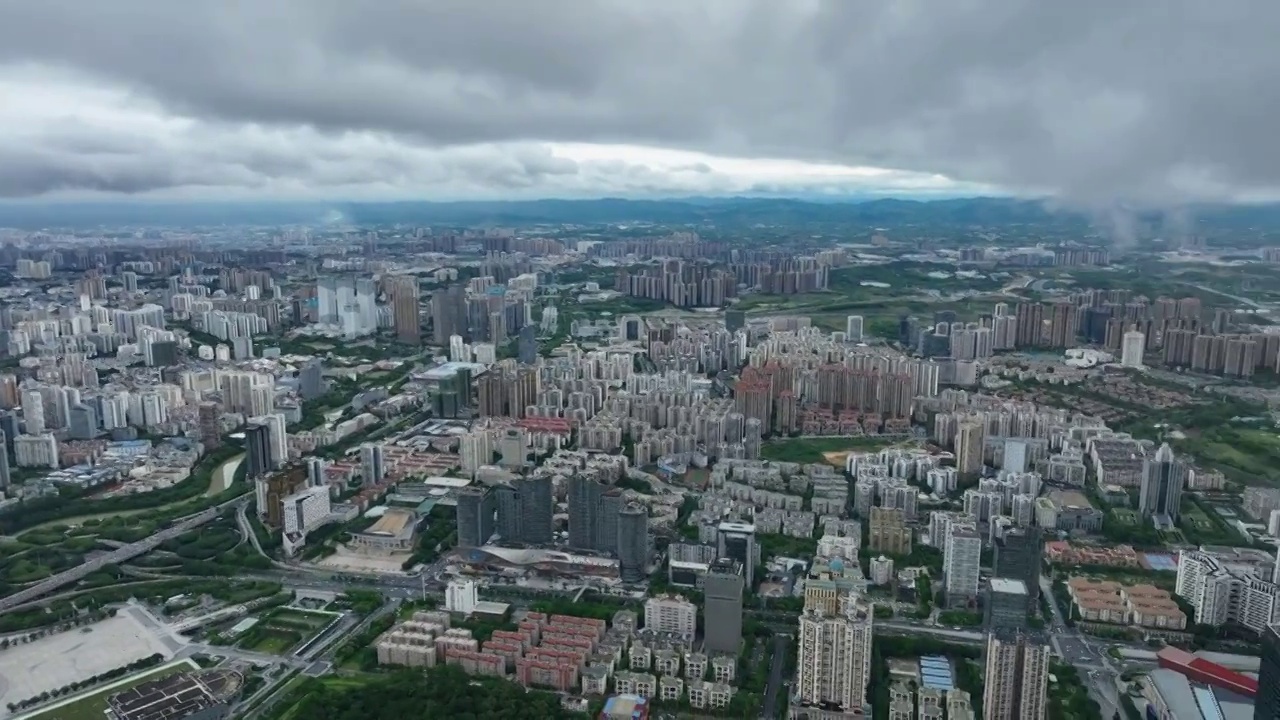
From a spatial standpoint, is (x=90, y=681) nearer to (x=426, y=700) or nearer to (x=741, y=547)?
(x=426, y=700)

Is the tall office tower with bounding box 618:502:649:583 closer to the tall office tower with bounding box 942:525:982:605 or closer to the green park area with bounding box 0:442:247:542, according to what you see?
the tall office tower with bounding box 942:525:982:605

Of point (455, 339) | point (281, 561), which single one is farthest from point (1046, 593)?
point (455, 339)

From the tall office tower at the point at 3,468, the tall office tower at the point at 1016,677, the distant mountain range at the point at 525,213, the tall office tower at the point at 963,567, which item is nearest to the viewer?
the tall office tower at the point at 1016,677

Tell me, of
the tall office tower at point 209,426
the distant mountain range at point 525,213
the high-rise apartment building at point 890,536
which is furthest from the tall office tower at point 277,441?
the distant mountain range at point 525,213

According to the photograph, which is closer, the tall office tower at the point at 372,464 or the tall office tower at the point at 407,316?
the tall office tower at the point at 372,464

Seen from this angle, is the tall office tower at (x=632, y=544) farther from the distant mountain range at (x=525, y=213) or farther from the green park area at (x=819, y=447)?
the distant mountain range at (x=525, y=213)

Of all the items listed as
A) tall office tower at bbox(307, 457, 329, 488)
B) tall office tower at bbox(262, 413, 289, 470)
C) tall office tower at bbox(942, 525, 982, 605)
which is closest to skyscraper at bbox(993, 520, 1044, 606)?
tall office tower at bbox(942, 525, 982, 605)

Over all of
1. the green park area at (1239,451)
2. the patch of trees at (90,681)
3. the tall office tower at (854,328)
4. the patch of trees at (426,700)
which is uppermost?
the tall office tower at (854,328)
